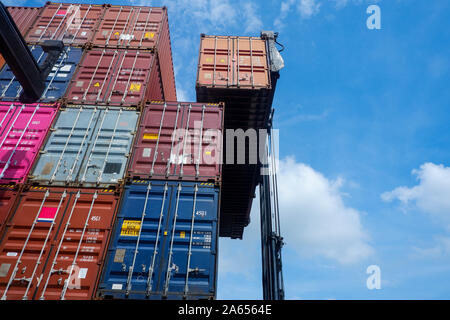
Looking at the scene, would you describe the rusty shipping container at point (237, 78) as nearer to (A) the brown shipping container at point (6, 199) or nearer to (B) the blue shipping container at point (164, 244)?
(B) the blue shipping container at point (164, 244)

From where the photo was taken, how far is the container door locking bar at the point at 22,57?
287 inches

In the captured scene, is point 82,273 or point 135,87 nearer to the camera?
point 82,273

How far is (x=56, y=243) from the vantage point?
7.35m

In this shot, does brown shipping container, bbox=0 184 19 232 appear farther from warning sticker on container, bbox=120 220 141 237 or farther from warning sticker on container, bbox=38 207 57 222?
warning sticker on container, bbox=120 220 141 237

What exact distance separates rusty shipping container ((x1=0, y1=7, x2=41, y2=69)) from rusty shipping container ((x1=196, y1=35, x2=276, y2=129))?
30.3 feet

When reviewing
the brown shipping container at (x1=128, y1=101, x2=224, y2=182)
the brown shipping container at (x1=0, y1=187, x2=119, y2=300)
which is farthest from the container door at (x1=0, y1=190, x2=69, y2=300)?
the brown shipping container at (x1=128, y1=101, x2=224, y2=182)

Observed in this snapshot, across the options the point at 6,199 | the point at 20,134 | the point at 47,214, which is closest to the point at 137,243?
the point at 47,214

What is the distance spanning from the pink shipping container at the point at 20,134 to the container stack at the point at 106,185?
36 millimetres

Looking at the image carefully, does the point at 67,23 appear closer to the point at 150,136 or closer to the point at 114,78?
the point at 114,78

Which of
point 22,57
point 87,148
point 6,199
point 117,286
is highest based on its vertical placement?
point 22,57

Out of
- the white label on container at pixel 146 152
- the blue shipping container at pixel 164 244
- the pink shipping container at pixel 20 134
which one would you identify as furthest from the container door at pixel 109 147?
the pink shipping container at pixel 20 134

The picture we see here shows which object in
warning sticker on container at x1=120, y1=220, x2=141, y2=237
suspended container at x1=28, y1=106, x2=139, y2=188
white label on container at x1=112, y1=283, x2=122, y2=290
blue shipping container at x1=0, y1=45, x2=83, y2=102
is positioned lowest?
white label on container at x1=112, y1=283, x2=122, y2=290

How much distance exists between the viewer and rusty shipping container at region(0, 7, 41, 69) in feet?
47.8

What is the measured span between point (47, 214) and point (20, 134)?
3581mm
